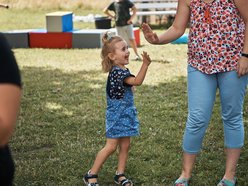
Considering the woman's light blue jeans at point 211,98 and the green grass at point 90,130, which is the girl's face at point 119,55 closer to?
the woman's light blue jeans at point 211,98

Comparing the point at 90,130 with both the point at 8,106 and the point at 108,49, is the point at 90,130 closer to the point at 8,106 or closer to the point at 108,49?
the point at 108,49

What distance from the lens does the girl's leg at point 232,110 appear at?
3.66m

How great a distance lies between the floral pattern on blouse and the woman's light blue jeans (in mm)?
77

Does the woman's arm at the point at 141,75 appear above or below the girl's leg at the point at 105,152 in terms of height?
above

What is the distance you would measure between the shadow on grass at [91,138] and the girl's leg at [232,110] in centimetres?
30

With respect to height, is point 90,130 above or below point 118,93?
below

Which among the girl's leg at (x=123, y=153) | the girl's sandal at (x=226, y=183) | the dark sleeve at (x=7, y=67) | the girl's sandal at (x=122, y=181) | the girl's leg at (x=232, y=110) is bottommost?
the girl's sandal at (x=122, y=181)

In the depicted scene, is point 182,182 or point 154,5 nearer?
point 182,182

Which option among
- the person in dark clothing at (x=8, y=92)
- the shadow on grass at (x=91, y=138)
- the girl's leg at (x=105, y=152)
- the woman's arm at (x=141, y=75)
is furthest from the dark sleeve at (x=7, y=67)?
the shadow on grass at (x=91, y=138)

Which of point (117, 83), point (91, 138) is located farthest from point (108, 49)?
point (91, 138)

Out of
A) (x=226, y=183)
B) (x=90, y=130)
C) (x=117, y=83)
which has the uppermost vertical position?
(x=117, y=83)

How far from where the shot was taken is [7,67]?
1.66 meters

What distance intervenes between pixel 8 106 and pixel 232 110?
95.8 inches

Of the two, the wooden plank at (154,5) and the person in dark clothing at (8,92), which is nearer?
the person in dark clothing at (8,92)
